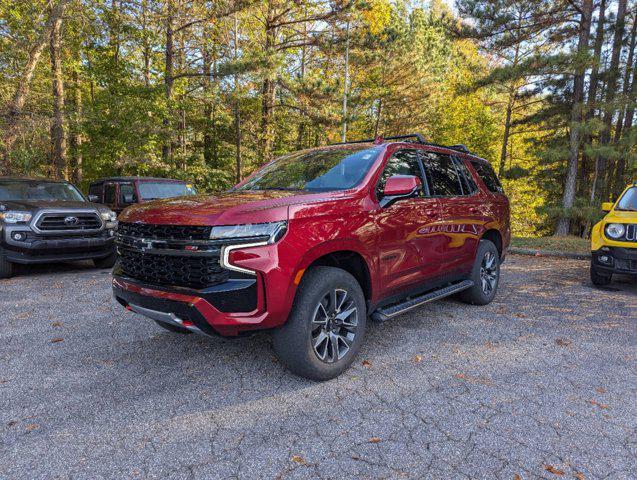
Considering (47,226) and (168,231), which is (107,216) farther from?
(168,231)

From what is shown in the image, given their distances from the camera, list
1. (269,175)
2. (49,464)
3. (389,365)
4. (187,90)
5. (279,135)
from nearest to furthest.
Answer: (49,464) → (389,365) → (269,175) → (187,90) → (279,135)

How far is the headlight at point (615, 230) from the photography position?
5918 millimetres

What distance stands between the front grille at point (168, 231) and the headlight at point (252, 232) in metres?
0.08

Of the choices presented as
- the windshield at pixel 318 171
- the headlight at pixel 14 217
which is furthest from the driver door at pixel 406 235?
the headlight at pixel 14 217

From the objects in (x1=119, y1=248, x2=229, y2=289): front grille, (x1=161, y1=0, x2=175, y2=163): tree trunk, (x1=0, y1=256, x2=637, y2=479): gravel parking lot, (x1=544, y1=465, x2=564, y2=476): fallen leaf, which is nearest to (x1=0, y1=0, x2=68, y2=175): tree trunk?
(x1=161, y1=0, x2=175, y2=163): tree trunk

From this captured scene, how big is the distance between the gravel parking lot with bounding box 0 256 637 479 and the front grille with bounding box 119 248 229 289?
0.87 metres

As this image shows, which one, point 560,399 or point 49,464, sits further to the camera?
point 560,399

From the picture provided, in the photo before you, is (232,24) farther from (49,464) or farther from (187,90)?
(49,464)

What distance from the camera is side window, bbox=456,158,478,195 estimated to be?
493 cm

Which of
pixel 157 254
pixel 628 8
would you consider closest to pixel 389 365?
Result: pixel 157 254

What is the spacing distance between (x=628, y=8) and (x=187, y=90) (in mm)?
17109

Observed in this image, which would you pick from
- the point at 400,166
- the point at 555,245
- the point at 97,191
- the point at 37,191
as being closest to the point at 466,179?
the point at 400,166

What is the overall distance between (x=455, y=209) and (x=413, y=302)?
53.2 inches

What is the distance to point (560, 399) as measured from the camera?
2.98 meters
